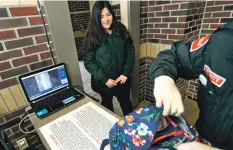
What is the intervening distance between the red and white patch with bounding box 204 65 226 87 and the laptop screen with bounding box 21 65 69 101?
1.01 metres

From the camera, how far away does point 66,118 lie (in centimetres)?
93

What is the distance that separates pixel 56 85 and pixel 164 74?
2.96 feet

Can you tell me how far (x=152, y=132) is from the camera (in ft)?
1.70

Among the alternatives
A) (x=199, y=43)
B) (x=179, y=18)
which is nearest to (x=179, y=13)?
(x=179, y=18)

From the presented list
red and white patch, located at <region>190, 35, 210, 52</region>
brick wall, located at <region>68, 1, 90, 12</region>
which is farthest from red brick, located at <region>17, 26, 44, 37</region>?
brick wall, located at <region>68, 1, 90, 12</region>

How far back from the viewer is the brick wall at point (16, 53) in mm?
1021

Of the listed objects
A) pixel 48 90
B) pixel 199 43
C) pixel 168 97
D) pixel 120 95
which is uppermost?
pixel 199 43

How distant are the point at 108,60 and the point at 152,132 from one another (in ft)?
3.23

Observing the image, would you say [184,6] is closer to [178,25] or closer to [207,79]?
[178,25]

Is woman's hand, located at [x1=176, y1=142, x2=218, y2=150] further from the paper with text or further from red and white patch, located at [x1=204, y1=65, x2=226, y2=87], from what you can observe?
the paper with text

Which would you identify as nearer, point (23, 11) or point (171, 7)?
point (23, 11)

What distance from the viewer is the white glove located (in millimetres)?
514

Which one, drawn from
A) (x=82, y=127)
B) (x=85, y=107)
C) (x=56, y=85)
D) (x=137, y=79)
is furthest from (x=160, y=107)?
(x=137, y=79)

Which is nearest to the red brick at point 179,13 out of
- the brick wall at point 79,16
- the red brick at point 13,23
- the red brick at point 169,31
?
the red brick at point 169,31
